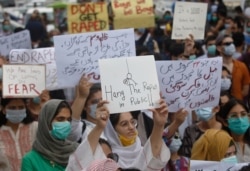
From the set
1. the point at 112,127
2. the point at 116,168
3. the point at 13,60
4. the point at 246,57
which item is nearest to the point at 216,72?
the point at 112,127

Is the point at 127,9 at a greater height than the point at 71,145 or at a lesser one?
greater

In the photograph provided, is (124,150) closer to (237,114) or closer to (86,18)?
(237,114)

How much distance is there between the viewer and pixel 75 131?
5.94 metres

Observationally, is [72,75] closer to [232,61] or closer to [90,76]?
[90,76]

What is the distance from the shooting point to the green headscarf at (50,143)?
5320mm

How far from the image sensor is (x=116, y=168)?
13.5ft

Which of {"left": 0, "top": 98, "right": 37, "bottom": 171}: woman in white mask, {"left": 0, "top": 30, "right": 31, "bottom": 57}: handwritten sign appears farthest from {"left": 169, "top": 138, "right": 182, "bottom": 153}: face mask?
{"left": 0, "top": 30, "right": 31, "bottom": 57}: handwritten sign

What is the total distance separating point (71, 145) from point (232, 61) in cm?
379

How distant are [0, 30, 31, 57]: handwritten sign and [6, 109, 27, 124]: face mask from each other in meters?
2.74

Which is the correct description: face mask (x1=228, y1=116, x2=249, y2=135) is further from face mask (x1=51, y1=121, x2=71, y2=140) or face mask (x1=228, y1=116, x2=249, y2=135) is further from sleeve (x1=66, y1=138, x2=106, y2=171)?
sleeve (x1=66, y1=138, x2=106, y2=171)

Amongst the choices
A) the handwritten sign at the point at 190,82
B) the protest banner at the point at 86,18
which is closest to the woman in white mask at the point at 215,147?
the handwritten sign at the point at 190,82

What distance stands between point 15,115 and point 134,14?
3693 mm

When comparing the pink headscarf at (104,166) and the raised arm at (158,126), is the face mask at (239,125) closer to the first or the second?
the raised arm at (158,126)

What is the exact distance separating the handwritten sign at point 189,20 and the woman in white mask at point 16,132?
3499 millimetres
